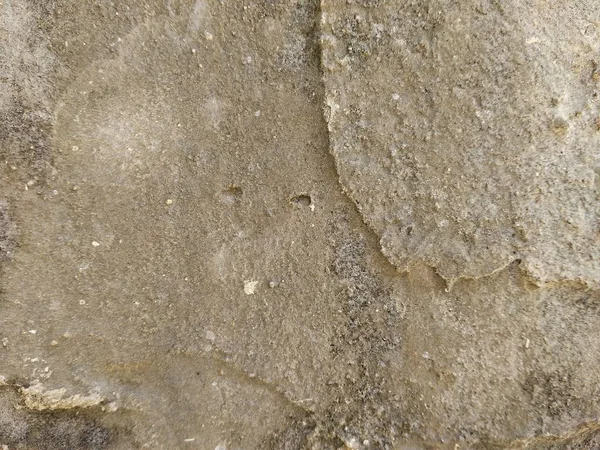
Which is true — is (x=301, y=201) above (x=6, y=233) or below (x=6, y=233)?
below

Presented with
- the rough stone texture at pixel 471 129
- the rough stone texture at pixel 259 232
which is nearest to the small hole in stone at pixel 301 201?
the rough stone texture at pixel 259 232

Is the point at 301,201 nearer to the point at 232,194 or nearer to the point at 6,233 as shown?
the point at 232,194

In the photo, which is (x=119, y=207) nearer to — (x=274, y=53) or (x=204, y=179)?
(x=204, y=179)

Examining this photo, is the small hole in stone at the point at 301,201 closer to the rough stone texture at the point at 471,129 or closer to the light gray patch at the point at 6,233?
the rough stone texture at the point at 471,129

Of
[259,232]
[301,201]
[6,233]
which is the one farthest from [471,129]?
[6,233]

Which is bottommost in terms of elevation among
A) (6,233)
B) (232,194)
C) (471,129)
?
(471,129)

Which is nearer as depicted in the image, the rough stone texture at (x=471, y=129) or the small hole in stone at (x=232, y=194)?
the rough stone texture at (x=471, y=129)

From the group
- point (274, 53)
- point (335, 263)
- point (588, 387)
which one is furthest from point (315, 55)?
point (588, 387)
